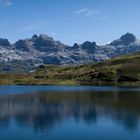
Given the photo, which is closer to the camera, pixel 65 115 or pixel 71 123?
pixel 71 123

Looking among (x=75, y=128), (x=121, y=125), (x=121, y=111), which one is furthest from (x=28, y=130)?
(x=121, y=111)

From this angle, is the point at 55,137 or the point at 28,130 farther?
the point at 28,130

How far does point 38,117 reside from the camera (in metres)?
96.1

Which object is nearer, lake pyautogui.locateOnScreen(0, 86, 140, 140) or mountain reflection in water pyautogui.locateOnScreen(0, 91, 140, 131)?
lake pyautogui.locateOnScreen(0, 86, 140, 140)

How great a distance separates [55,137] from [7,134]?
35.8 feet

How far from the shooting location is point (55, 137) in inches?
2778

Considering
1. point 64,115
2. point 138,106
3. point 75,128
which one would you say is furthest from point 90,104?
point 75,128

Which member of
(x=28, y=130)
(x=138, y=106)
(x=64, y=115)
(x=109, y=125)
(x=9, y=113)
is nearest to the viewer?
(x=28, y=130)

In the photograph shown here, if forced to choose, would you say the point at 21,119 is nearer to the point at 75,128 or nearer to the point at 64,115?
the point at 64,115

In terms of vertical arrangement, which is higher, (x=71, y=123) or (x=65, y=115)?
(x=65, y=115)

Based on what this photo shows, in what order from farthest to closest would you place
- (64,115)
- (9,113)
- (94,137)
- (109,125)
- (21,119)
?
1. (9,113)
2. (64,115)
3. (21,119)
4. (109,125)
5. (94,137)

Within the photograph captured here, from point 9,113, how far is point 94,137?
44.9m

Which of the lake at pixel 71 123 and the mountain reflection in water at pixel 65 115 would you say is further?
the mountain reflection in water at pixel 65 115

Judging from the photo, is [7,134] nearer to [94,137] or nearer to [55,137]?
[55,137]
